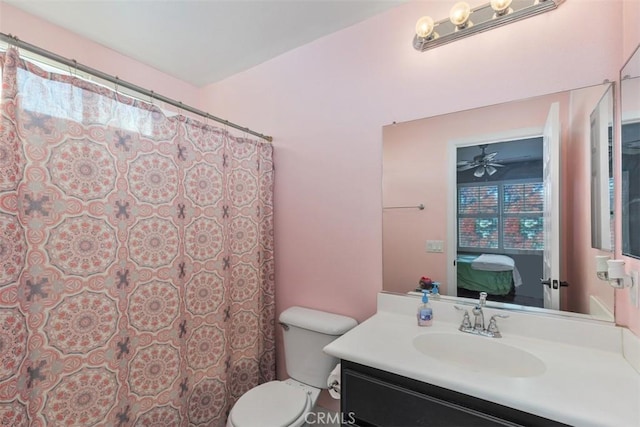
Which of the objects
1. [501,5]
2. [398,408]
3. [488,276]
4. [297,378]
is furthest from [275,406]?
[501,5]

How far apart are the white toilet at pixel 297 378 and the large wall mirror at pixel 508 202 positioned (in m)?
0.42

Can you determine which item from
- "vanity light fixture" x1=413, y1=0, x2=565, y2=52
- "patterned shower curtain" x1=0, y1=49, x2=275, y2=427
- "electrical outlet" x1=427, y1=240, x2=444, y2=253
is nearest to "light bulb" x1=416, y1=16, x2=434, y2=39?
"vanity light fixture" x1=413, y1=0, x2=565, y2=52

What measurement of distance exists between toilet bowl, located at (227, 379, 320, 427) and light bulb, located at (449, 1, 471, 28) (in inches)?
76.6

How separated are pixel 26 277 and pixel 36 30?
1509 mm

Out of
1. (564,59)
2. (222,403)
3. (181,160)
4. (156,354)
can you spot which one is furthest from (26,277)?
(564,59)

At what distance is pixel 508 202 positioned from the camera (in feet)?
4.19

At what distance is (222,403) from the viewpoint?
1.63 meters

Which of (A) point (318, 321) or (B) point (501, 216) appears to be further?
(A) point (318, 321)

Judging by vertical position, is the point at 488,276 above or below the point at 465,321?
above

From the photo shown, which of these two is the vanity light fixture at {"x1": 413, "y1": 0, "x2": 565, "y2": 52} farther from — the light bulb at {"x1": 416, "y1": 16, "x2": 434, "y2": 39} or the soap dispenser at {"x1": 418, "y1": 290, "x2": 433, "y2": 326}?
the soap dispenser at {"x1": 418, "y1": 290, "x2": 433, "y2": 326}

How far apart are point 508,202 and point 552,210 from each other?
16 centimetres

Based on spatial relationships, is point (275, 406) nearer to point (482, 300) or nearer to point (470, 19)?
point (482, 300)

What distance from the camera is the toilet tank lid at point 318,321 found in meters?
1.53

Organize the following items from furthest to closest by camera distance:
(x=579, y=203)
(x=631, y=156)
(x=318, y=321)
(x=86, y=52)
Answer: (x=86, y=52) < (x=318, y=321) < (x=579, y=203) < (x=631, y=156)
